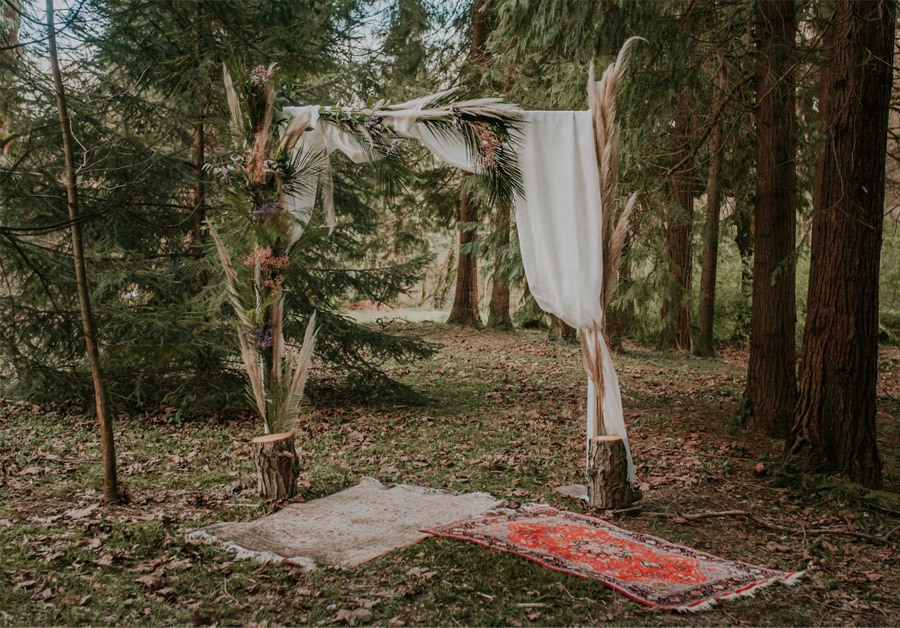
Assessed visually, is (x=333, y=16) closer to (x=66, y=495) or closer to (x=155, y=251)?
(x=155, y=251)

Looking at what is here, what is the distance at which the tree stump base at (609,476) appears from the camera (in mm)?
5262

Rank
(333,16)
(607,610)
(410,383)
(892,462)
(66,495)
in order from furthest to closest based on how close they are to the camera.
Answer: (410,383) < (333,16) < (892,462) < (66,495) < (607,610)

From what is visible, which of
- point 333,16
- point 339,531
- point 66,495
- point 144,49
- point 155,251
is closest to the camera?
point 339,531

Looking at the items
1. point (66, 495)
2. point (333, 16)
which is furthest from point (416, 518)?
point (333, 16)

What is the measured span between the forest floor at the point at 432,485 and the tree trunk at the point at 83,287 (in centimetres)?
31

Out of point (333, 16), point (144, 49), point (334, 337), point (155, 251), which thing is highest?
point (333, 16)

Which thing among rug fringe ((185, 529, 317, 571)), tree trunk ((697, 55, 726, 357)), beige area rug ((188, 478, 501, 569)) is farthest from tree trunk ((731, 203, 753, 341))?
rug fringe ((185, 529, 317, 571))

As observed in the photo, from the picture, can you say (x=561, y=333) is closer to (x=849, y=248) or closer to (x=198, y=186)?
(x=198, y=186)

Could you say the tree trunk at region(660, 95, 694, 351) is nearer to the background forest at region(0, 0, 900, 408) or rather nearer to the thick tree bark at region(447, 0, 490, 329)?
the background forest at region(0, 0, 900, 408)

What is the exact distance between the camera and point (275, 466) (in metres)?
5.41

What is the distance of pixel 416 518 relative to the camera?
4.99 m

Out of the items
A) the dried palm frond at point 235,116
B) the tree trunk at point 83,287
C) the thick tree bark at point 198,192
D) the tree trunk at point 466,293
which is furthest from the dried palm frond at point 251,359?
the tree trunk at point 466,293

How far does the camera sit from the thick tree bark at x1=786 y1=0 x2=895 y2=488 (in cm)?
A: 548

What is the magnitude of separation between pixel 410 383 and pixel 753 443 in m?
5.00
